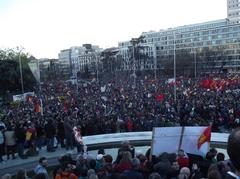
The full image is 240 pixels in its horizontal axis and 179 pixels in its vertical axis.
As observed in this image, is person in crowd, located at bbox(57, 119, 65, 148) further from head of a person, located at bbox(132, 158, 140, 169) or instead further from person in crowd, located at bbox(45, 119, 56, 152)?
head of a person, located at bbox(132, 158, 140, 169)

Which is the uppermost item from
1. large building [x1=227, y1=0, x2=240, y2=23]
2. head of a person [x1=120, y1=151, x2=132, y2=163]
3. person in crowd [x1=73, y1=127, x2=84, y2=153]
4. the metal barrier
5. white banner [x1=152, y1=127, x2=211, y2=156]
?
large building [x1=227, y1=0, x2=240, y2=23]

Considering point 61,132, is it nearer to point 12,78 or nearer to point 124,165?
point 124,165

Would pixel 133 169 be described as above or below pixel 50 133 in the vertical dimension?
above

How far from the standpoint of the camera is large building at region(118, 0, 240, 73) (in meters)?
103

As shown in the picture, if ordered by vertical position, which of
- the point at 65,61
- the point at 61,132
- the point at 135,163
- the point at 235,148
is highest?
the point at 235,148

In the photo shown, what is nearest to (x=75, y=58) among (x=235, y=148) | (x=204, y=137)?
(x=204, y=137)

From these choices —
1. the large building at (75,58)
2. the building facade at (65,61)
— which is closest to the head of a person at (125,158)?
the large building at (75,58)

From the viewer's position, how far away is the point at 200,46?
123 meters

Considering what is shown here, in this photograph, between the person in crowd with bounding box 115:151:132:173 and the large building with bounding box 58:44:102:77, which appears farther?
the large building with bounding box 58:44:102:77

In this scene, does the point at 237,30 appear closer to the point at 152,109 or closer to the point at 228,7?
the point at 228,7

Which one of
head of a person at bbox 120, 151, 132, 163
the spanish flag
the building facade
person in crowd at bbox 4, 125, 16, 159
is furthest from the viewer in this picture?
the building facade

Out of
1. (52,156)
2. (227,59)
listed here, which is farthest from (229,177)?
(227,59)

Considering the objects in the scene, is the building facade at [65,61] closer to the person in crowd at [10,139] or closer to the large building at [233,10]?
the large building at [233,10]

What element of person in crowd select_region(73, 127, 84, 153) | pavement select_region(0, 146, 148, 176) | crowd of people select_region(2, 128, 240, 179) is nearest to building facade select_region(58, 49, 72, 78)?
person in crowd select_region(73, 127, 84, 153)
